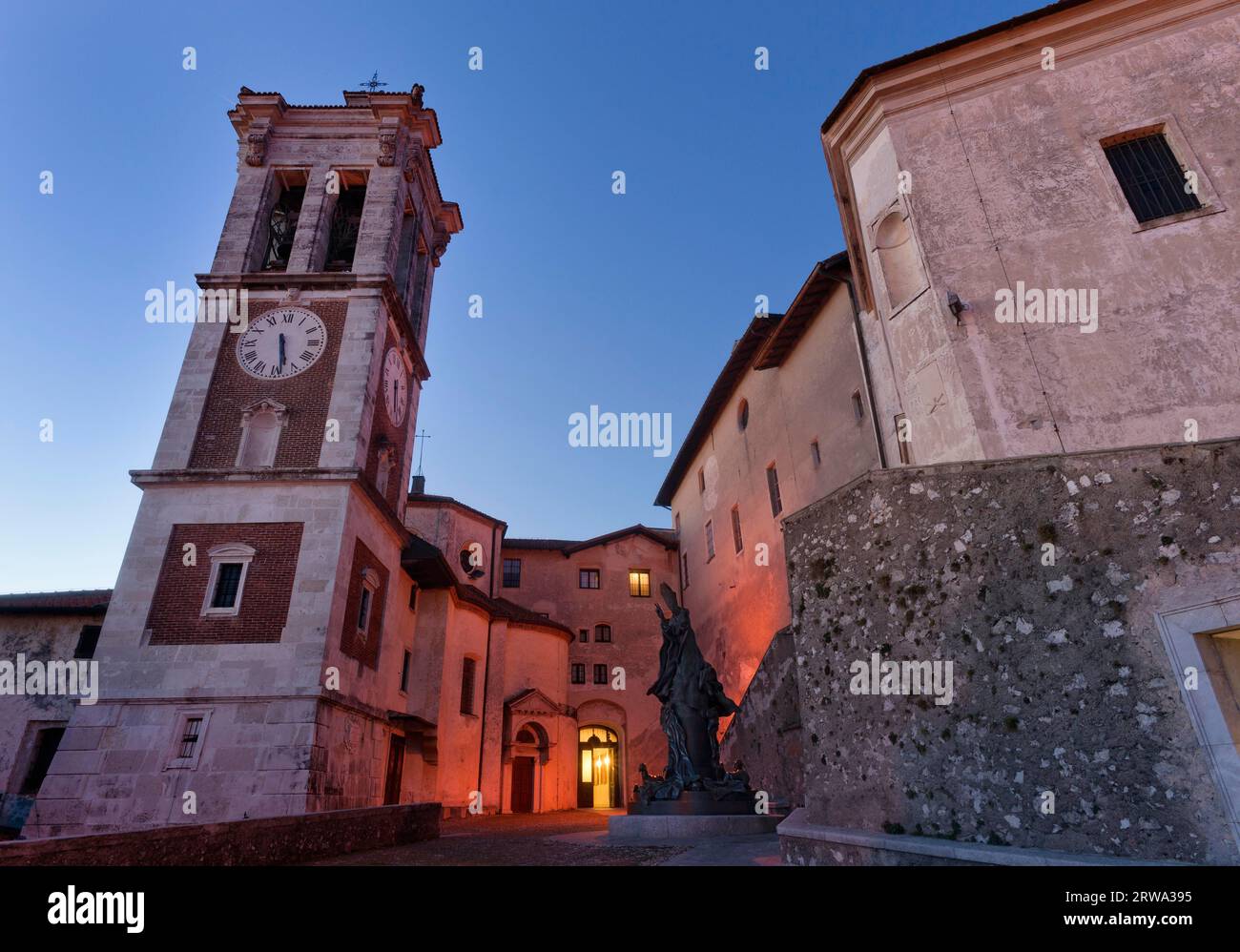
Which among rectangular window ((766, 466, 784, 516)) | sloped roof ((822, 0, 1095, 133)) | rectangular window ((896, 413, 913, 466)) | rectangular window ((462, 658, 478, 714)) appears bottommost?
rectangular window ((462, 658, 478, 714))

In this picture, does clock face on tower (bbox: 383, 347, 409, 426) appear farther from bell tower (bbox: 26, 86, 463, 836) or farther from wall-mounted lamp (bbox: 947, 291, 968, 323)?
wall-mounted lamp (bbox: 947, 291, 968, 323)

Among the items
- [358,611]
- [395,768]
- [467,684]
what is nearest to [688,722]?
[358,611]

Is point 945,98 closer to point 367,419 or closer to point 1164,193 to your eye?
point 1164,193

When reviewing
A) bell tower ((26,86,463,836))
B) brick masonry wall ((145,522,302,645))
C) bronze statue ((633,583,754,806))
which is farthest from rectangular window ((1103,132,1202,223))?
brick masonry wall ((145,522,302,645))

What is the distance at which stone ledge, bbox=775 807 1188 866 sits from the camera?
4.61m

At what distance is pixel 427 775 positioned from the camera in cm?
2381

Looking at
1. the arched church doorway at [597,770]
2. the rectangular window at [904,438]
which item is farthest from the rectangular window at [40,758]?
the rectangular window at [904,438]

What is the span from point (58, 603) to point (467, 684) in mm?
14101

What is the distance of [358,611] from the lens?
18.1 m

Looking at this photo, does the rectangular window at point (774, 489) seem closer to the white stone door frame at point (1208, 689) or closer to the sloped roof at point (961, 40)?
the sloped roof at point (961, 40)

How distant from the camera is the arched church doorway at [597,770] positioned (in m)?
31.8

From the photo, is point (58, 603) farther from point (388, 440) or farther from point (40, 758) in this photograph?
point (388, 440)

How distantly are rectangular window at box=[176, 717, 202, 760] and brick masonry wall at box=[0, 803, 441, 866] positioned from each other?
198 inches
